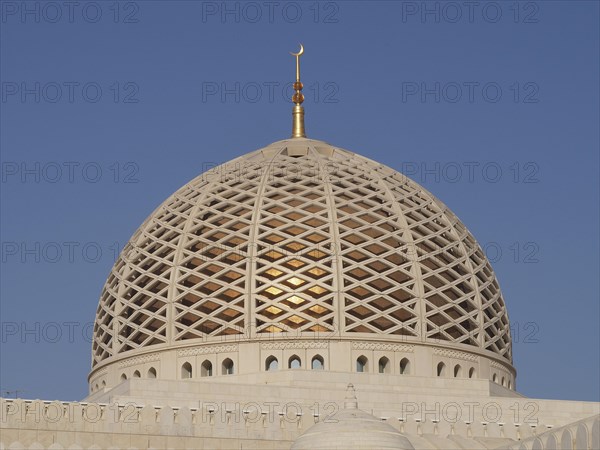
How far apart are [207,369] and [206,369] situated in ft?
0.07

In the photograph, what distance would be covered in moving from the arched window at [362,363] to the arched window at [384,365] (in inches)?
15.9

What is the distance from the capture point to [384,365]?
41875 mm

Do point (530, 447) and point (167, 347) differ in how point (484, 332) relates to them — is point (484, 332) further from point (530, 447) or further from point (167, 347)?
point (530, 447)

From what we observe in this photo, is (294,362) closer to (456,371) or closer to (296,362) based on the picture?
(296,362)

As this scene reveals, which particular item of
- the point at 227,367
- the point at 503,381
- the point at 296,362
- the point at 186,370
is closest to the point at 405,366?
the point at 296,362

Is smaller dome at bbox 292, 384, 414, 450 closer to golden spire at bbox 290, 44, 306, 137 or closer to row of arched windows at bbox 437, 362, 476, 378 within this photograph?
row of arched windows at bbox 437, 362, 476, 378

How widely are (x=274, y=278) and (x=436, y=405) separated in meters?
4.65

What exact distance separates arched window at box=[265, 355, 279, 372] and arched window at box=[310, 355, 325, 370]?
761mm

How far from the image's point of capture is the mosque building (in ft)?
126

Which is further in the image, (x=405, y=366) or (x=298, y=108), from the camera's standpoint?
(x=298, y=108)

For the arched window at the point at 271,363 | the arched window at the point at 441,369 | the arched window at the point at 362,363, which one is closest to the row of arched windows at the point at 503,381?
the arched window at the point at 441,369

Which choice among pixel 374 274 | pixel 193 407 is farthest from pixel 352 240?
pixel 193 407

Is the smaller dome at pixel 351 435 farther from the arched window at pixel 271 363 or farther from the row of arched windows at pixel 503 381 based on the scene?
the row of arched windows at pixel 503 381

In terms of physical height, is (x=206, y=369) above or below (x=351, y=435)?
above
